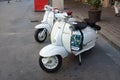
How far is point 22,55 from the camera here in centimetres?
620

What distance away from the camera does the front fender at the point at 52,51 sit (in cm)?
491

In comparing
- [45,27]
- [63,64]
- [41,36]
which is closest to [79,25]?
[63,64]

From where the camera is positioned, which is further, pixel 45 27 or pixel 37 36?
pixel 37 36

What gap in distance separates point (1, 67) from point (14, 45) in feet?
6.12

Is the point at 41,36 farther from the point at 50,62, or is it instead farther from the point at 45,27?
the point at 50,62

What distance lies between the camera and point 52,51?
16.3ft

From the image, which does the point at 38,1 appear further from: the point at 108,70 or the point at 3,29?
the point at 108,70

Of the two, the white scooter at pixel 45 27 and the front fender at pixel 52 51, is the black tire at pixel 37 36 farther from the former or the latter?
the front fender at pixel 52 51

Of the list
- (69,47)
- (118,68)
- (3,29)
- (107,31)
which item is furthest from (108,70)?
(3,29)

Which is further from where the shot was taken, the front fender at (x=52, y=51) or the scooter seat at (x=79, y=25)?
the scooter seat at (x=79, y=25)

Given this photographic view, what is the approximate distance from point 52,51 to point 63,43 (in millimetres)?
418

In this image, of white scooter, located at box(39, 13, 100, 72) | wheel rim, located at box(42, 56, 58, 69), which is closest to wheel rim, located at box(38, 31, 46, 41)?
white scooter, located at box(39, 13, 100, 72)

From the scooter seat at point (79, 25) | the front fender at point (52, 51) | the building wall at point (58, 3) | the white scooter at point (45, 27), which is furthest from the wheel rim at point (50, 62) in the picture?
the building wall at point (58, 3)

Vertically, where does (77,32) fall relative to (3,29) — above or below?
above
